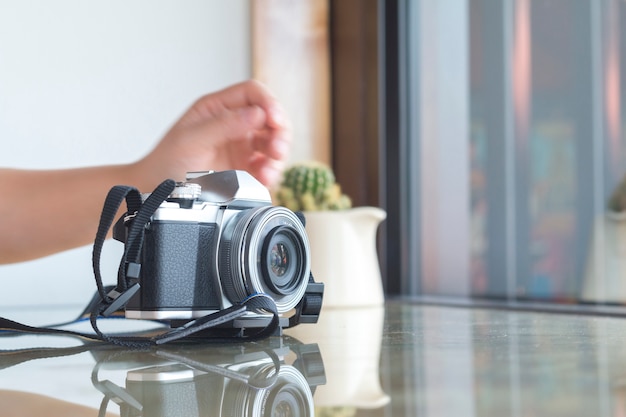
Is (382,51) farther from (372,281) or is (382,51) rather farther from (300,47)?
(372,281)

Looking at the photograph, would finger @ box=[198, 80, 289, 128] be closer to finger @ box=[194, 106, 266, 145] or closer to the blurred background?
finger @ box=[194, 106, 266, 145]

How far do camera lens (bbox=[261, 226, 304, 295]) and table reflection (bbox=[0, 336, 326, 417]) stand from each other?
5 cm

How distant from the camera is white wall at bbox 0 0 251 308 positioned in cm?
Answer: 155

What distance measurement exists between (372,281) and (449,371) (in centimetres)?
75

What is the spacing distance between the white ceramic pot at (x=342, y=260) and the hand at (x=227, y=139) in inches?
7.1

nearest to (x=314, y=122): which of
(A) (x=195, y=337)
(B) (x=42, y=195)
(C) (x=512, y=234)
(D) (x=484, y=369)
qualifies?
(C) (x=512, y=234)

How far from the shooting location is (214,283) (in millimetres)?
622

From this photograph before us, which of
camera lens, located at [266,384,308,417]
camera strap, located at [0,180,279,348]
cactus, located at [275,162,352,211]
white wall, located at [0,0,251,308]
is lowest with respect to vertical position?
camera lens, located at [266,384,308,417]

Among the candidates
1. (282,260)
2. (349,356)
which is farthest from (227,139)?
(349,356)

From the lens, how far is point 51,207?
3.59 feet

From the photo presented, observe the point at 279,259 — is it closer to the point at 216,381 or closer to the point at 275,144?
the point at 216,381

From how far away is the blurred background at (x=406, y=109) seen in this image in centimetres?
149

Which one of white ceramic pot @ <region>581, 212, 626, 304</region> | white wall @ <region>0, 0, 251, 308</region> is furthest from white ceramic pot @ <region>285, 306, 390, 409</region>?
white wall @ <region>0, 0, 251, 308</region>

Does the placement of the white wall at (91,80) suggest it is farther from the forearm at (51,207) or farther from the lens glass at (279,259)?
the lens glass at (279,259)
